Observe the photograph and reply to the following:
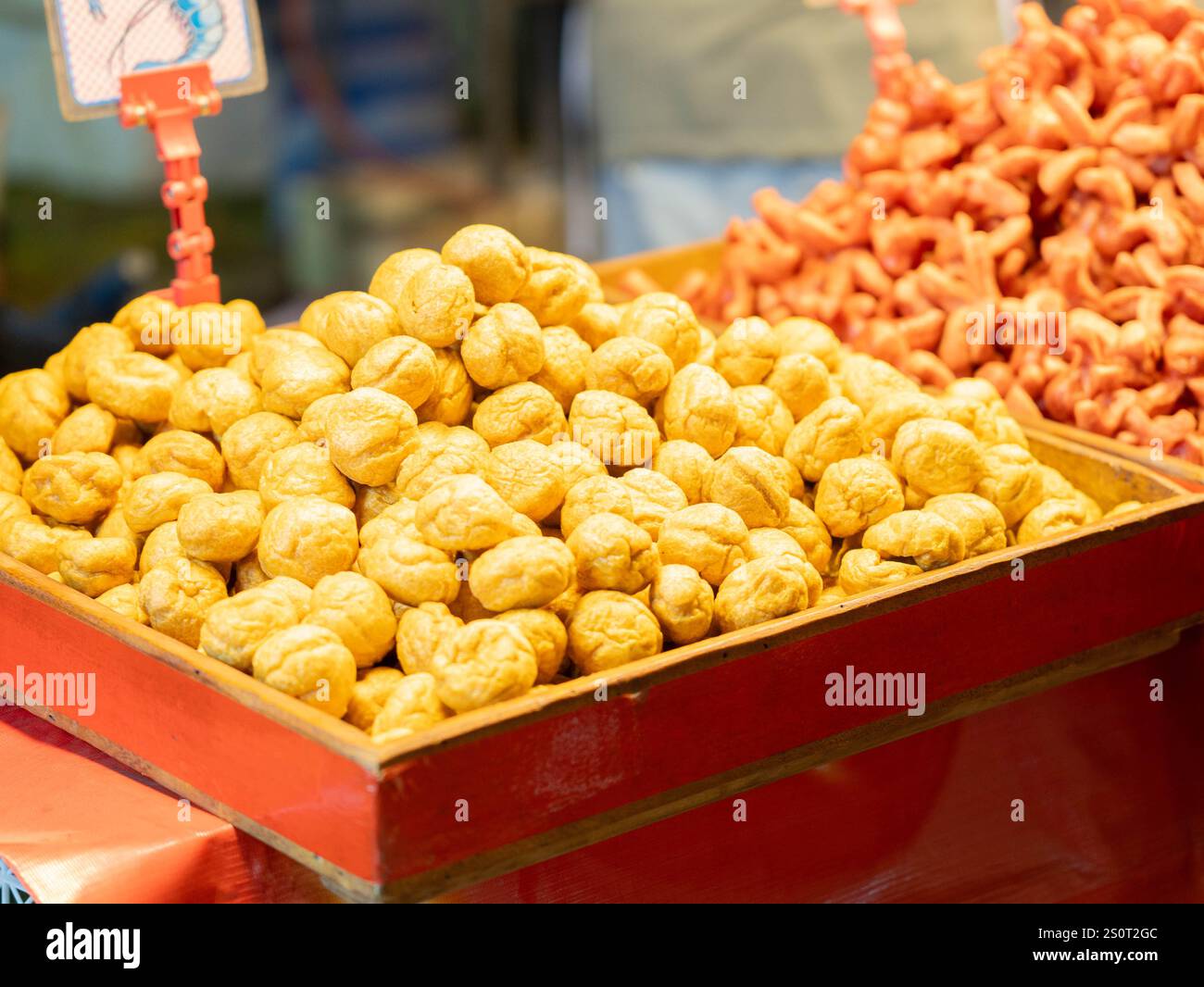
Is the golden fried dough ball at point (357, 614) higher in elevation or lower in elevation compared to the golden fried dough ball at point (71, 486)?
lower

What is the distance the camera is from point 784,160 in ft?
11.9

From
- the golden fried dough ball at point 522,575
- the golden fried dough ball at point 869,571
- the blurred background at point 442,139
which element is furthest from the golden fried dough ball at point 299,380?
the blurred background at point 442,139

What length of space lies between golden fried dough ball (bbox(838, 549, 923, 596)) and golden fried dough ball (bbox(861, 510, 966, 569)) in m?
0.01

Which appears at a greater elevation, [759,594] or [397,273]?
[397,273]

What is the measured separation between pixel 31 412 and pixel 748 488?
85 cm

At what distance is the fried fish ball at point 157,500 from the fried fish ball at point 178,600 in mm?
109

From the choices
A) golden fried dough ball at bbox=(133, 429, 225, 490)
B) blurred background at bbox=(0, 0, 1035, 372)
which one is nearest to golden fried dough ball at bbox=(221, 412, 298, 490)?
golden fried dough ball at bbox=(133, 429, 225, 490)

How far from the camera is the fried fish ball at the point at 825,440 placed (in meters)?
1.62

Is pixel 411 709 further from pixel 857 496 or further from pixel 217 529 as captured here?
pixel 857 496

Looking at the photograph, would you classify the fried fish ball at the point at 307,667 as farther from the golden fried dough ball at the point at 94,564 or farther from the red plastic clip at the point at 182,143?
the red plastic clip at the point at 182,143

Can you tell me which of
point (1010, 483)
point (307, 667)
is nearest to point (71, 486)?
point (307, 667)

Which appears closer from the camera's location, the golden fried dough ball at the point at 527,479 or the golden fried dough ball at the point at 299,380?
the golden fried dough ball at the point at 527,479

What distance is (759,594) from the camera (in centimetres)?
138

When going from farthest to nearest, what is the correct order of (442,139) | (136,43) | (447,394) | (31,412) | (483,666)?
(442,139)
(136,43)
(31,412)
(447,394)
(483,666)
